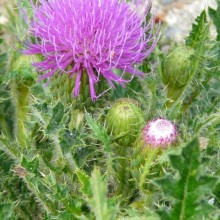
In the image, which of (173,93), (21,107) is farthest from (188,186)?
(21,107)

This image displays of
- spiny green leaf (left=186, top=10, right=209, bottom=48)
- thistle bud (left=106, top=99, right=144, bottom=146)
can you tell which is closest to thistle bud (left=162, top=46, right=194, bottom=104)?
spiny green leaf (left=186, top=10, right=209, bottom=48)

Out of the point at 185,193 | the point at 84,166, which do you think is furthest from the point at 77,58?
the point at 185,193

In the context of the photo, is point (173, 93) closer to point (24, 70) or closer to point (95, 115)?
point (95, 115)

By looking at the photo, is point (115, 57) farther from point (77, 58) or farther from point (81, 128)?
point (81, 128)

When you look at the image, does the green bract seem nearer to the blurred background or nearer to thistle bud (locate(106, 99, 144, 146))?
thistle bud (locate(106, 99, 144, 146))

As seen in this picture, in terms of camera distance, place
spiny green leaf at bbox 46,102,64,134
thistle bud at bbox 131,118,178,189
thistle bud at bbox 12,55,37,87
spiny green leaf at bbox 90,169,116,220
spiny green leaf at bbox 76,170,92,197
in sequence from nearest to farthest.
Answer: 1. spiny green leaf at bbox 90,169,116,220
2. spiny green leaf at bbox 76,170,92,197
3. thistle bud at bbox 131,118,178,189
4. spiny green leaf at bbox 46,102,64,134
5. thistle bud at bbox 12,55,37,87

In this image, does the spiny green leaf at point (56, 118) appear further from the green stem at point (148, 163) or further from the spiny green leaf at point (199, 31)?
the spiny green leaf at point (199, 31)
